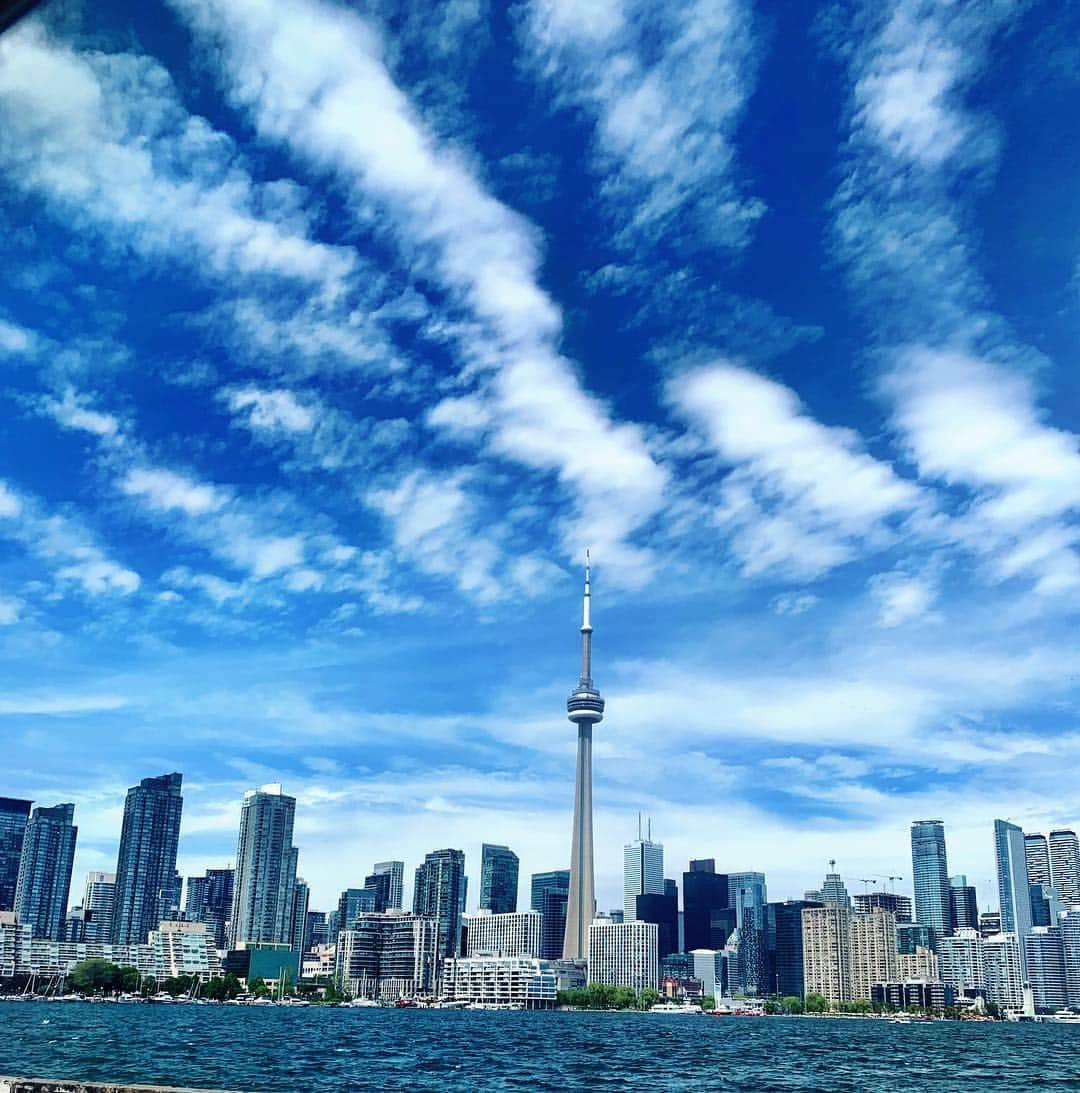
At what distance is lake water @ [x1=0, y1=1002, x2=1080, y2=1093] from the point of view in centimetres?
2706

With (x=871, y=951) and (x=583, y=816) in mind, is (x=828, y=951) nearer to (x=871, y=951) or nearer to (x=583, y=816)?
(x=871, y=951)

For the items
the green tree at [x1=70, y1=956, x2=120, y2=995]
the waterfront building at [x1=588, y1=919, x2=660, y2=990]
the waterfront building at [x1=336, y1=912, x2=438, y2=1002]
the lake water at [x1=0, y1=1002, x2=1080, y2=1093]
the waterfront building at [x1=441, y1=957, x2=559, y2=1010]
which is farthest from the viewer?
the waterfront building at [x1=588, y1=919, x2=660, y2=990]

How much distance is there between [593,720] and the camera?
139750 mm

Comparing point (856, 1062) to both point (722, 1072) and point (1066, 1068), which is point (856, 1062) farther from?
point (722, 1072)

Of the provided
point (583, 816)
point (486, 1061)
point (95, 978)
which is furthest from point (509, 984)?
point (486, 1061)

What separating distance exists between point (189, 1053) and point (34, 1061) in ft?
24.5

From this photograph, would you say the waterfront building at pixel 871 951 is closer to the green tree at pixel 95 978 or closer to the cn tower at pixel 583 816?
the cn tower at pixel 583 816

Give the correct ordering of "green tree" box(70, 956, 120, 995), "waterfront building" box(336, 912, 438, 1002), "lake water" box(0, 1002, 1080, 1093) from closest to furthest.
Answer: "lake water" box(0, 1002, 1080, 1093) → "green tree" box(70, 956, 120, 995) → "waterfront building" box(336, 912, 438, 1002)

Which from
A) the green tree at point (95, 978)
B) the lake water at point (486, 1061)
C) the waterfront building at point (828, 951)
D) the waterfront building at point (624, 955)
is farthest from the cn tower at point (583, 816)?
the lake water at point (486, 1061)

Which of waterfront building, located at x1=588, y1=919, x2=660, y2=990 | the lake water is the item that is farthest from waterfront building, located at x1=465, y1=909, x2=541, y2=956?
the lake water

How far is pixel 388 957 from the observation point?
140m

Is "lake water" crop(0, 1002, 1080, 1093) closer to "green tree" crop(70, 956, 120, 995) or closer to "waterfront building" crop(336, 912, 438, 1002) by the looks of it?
"green tree" crop(70, 956, 120, 995)

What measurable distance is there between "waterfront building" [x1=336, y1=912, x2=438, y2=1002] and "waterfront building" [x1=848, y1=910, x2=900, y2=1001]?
51.4m

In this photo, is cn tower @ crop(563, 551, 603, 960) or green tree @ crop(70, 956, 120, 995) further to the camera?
cn tower @ crop(563, 551, 603, 960)
